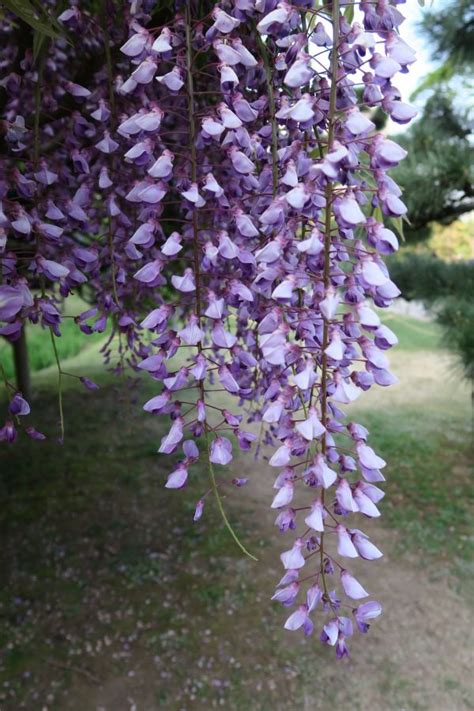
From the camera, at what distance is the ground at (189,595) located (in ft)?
6.08

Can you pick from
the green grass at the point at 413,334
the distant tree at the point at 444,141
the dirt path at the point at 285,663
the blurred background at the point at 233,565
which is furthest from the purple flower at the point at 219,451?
the green grass at the point at 413,334

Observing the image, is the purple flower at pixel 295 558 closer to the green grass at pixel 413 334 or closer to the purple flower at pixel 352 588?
the purple flower at pixel 352 588

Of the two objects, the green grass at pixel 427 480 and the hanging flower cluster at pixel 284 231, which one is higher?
the hanging flower cluster at pixel 284 231

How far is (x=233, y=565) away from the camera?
247cm

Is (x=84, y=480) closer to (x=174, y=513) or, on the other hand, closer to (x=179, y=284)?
(x=174, y=513)

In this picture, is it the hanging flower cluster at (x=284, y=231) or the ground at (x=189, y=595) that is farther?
the ground at (x=189, y=595)

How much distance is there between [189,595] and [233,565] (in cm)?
26

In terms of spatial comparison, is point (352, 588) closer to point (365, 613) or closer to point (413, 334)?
point (365, 613)

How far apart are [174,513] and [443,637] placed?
51.7 inches

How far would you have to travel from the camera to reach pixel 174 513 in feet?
9.52

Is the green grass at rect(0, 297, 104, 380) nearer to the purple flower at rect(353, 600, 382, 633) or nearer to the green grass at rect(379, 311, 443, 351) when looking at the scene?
the green grass at rect(379, 311, 443, 351)

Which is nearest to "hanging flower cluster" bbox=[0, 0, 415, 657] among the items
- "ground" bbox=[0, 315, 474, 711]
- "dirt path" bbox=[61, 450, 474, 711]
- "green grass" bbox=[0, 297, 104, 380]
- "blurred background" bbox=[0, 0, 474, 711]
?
"blurred background" bbox=[0, 0, 474, 711]

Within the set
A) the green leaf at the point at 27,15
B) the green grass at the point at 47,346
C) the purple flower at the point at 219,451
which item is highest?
the green leaf at the point at 27,15

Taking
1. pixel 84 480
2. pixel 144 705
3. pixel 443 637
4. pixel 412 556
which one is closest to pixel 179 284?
pixel 144 705
